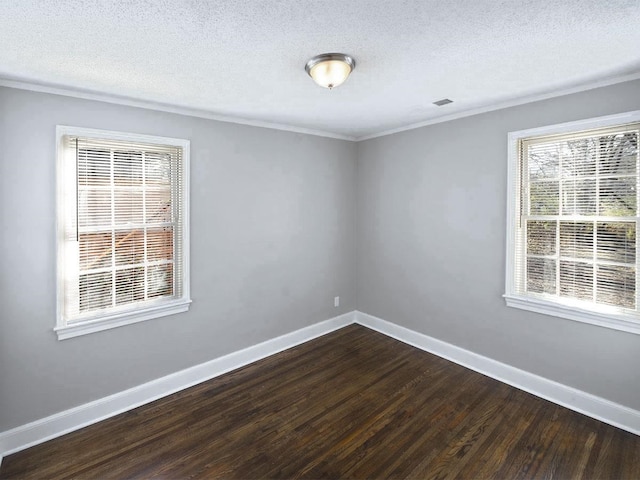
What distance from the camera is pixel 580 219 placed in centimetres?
264

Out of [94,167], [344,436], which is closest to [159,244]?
[94,167]

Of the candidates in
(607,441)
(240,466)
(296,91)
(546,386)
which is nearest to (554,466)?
(607,441)

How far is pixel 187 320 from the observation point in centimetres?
311

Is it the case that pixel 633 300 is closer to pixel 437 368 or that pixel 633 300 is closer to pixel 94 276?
pixel 437 368

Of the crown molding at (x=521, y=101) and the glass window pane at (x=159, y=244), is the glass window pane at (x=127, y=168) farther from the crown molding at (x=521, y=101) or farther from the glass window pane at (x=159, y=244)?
the crown molding at (x=521, y=101)

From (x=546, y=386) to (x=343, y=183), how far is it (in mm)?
3012

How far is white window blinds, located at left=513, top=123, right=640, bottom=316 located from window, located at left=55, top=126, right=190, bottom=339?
3.10m

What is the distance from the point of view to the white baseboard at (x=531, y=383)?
96.5 inches

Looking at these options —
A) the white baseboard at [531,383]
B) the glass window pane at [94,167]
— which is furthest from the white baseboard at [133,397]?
the glass window pane at [94,167]

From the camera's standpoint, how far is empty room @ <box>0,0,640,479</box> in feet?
6.02

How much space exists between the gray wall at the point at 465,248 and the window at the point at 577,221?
0.11 m

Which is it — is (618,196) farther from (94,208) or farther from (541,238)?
(94,208)

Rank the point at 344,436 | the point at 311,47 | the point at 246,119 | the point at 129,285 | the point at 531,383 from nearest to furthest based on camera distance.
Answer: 1. the point at 311,47
2. the point at 344,436
3. the point at 129,285
4. the point at 531,383
5. the point at 246,119

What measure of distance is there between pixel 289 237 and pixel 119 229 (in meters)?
1.73
